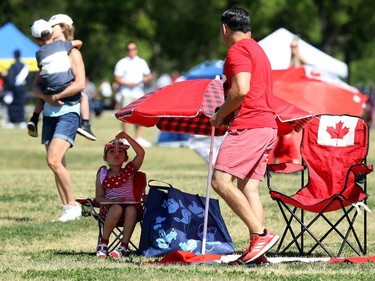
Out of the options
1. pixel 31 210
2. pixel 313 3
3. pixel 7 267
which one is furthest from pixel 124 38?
pixel 7 267

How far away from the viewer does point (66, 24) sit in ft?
40.0

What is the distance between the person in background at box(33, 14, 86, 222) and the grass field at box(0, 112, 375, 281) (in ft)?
1.49

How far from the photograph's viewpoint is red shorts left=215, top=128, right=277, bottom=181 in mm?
8914

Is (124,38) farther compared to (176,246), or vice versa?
(124,38)

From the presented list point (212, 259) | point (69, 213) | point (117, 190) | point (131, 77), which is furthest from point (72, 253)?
point (131, 77)

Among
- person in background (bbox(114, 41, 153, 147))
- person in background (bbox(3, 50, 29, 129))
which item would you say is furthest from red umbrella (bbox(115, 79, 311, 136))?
person in background (bbox(3, 50, 29, 129))

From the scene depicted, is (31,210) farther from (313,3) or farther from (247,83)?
(313,3)

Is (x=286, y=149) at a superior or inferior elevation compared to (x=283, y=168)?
inferior

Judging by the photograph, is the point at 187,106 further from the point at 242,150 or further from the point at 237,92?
the point at 237,92

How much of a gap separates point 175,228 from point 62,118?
2.66 metres

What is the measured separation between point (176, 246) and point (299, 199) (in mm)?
1122

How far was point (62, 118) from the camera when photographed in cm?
1206

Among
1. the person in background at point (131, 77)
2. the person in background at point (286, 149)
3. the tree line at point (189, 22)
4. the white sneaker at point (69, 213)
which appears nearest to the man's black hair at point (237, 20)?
the white sneaker at point (69, 213)

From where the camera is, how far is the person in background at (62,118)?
12008 mm
